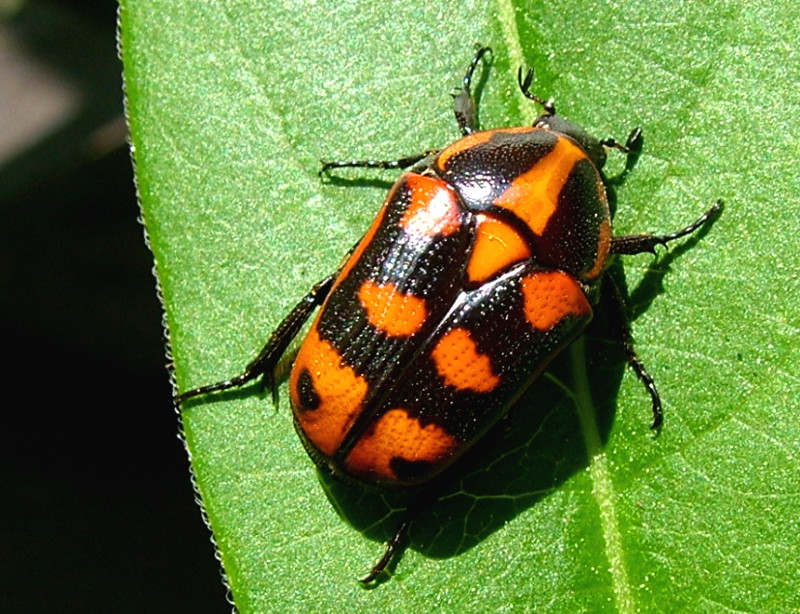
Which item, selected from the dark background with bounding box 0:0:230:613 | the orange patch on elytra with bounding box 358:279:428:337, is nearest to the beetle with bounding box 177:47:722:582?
the orange patch on elytra with bounding box 358:279:428:337

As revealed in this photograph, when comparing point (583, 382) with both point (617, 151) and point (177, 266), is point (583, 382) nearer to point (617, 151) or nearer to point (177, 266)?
point (617, 151)

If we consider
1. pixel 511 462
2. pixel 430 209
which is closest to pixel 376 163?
pixel 430 209

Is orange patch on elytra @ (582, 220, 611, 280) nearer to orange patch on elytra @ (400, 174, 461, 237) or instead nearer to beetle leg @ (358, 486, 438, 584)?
orange patch on elytra @ (400, 174, 461, 237)

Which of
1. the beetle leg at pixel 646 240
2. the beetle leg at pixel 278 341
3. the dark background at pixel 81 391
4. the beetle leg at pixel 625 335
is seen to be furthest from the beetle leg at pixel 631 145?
the dark background at pixel 81 391

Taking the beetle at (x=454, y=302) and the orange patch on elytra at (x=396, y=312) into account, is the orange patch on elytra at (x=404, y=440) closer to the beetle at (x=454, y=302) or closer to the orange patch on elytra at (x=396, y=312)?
the beetle at (x=454, y=302)

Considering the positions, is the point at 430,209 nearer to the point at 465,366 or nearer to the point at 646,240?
the point at 465,366
